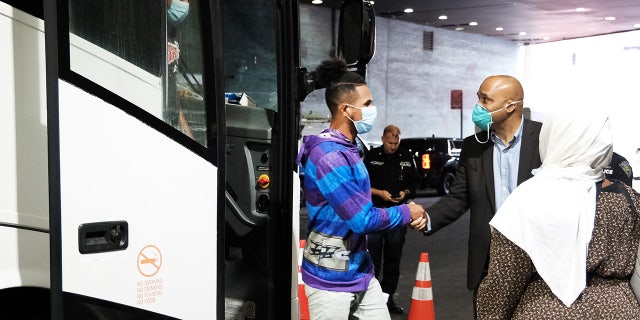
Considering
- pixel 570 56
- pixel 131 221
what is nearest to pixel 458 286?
pixel 131 221

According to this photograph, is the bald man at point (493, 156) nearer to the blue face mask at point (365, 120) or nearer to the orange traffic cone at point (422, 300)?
the blue face mask at point (365, 120)

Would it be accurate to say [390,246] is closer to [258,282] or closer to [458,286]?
[458,286]

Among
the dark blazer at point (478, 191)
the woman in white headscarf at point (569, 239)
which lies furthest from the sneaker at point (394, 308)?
the woman in white headscarf at point (569, 239)

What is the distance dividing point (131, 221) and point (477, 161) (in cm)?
238

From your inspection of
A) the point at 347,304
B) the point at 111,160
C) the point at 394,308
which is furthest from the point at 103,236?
the point at 394,308

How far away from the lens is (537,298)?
273 cm

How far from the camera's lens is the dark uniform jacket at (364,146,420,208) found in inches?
309

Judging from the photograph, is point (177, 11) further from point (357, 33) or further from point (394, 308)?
point (394, 308)

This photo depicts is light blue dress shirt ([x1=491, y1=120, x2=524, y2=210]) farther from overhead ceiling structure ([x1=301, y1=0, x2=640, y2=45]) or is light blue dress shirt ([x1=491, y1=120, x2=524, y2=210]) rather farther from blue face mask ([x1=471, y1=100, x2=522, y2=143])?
overhead ceiling structure ([x1=301, y1=0, x2=640, y2=45])

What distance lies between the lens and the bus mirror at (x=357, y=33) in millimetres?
3865

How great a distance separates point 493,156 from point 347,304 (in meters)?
1.28

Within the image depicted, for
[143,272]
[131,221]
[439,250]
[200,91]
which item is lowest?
[439,250]

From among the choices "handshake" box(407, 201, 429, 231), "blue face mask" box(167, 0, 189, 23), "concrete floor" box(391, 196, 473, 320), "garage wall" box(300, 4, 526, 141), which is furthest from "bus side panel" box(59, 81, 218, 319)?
"garage wall" box(300, 4, 526, 141)

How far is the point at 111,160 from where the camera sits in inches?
101
